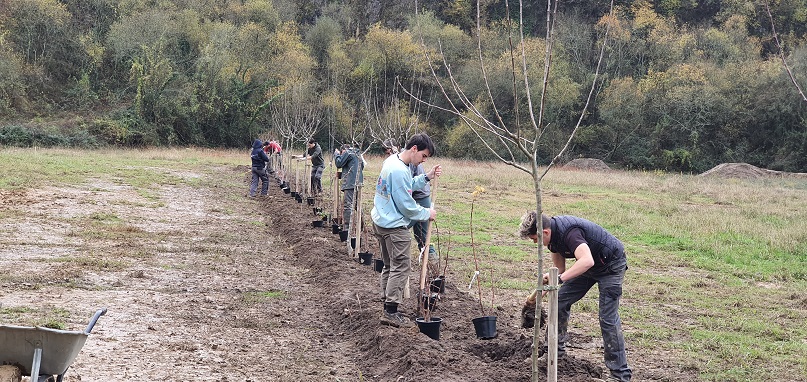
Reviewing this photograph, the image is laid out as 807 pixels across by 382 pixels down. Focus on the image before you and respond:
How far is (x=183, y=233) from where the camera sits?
553 inches

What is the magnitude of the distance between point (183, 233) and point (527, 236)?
9849 mm

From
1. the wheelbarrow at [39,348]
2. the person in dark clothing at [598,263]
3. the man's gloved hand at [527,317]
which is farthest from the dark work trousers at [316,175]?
the wheelbarrow at [39,348]

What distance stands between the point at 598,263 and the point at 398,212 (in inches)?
83.9

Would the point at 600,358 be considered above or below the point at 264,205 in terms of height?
above

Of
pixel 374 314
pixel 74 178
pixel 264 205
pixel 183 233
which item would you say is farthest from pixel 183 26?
pixel 374 314

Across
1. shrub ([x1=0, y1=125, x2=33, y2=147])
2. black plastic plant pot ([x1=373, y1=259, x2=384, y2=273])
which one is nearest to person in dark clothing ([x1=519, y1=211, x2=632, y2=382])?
black plastic plant pot ([x1=373, y1=259, x2=384, y2=273])

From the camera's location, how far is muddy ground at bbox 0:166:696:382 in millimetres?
6078

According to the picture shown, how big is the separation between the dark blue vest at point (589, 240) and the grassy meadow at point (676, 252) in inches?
60.9

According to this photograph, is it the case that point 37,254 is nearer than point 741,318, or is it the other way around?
point 741,318

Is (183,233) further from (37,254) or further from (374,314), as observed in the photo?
(374,314)

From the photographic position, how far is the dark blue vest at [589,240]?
18.6ft

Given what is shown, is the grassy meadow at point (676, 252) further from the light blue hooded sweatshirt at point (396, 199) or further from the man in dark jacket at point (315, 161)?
the man in dark jacket at point (315, 161)

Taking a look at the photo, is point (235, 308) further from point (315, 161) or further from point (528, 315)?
point (315, 161)

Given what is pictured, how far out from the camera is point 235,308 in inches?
327
